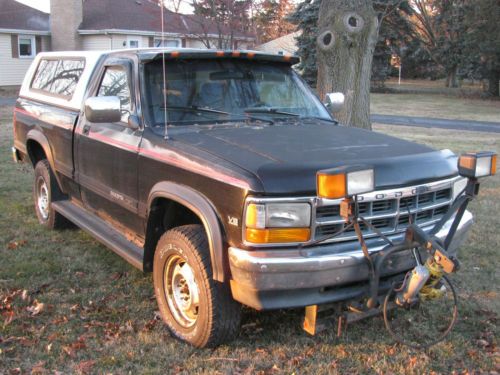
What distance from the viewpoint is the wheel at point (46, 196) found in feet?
19.5

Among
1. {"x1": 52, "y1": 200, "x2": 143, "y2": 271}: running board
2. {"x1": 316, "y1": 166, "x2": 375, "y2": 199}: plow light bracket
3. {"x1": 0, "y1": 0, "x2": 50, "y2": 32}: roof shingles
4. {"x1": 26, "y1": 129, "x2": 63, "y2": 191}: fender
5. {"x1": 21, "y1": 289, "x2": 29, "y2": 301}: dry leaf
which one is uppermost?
{"x1": 0, "y1": 0, "x2": 50, "y2": 32}: roof shingles

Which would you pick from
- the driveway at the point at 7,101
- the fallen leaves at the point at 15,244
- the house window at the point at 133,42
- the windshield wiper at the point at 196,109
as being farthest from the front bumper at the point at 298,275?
the house window at the point at 133,42

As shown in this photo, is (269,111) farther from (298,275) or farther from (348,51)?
(348,51)

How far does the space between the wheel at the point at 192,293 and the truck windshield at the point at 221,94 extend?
1.01 metres

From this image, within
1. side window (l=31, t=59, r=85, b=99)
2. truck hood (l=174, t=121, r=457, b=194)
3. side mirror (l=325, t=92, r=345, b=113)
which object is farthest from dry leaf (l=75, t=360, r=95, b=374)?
side mirror (l=325, t=92, r=345, b=113)

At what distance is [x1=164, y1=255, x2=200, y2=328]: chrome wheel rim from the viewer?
3674 millimetres

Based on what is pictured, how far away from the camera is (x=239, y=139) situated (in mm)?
3826

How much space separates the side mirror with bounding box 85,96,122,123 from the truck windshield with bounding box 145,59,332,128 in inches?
10.2

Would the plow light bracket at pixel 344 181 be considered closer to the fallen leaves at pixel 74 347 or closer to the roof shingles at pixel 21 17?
the fallen leaves at pixel 74 347

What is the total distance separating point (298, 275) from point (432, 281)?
929 millimetres

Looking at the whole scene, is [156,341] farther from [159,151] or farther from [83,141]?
[83,141]

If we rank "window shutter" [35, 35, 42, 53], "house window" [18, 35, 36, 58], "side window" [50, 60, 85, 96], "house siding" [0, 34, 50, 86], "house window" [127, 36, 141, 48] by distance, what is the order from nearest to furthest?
"side window" [50, 60, 85, 96]
"house siding" [0, 34, 50, 86]
"house window" [18, 35, 36, 58]
"house window" [127, 36, 141, 48]
"window shutter" [35, 35, 42, 53]

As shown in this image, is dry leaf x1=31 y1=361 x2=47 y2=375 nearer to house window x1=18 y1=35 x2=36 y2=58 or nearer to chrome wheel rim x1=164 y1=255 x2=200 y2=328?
chrome wheel rim x1=164 y1=255 x2=200 y2=328

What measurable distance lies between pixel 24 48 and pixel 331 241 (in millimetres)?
33120
